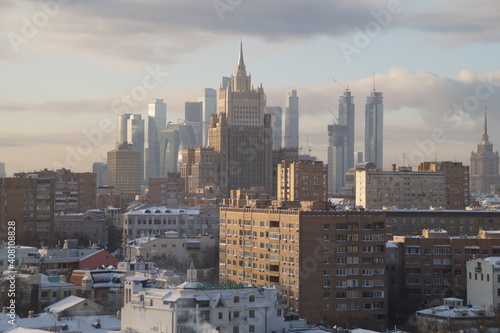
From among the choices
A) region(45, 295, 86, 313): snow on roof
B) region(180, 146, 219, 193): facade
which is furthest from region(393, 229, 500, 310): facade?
region(180, 146, 219, 193): facade

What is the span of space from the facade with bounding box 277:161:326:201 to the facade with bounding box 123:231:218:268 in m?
43.2

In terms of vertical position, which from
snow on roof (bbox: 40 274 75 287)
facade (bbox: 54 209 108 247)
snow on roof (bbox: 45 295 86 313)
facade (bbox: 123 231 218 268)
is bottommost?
snow on roof (bbox: 45 295 86 313)

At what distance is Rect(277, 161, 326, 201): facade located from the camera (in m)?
136

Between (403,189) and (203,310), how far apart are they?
89.6 meters

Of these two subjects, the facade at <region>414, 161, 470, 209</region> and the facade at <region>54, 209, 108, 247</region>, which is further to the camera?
the facade at <region>414, 161, 470, 209</region>

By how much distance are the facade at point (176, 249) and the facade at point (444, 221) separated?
1371 cm

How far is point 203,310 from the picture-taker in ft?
155

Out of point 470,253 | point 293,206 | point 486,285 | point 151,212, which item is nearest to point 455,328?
point 486,285

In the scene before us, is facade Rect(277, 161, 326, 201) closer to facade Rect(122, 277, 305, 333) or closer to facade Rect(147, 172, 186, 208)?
facade Rect(147, 172, 186, 208)

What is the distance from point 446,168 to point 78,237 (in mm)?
48411

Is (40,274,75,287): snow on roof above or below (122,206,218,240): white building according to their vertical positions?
below

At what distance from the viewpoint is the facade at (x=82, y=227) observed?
110438 millimetres

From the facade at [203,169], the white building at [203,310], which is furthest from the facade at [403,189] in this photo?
the white building at [203,310]

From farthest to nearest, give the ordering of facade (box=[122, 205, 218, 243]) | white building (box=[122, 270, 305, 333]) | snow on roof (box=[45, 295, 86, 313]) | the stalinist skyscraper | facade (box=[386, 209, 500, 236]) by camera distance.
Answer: the stalinist skyscraper → facade (box=[122, 205, 218, 243]) → facade (box=[386, 209, 500, 236]) → snow on roof (box=[45, 295, 86, 313]) → white building (box=[122, 270, 305, 333])
